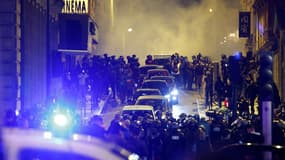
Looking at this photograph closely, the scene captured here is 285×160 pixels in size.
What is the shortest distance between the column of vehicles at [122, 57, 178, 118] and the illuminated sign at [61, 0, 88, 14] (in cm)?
523

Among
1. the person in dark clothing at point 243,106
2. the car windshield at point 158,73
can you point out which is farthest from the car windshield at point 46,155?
the car windshield at point 158,73

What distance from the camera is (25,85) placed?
22.3 meters

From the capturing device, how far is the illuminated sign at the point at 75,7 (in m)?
38.5

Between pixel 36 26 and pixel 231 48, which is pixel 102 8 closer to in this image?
pixel 231 48

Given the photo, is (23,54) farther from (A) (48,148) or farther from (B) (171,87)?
(A) (48,148)

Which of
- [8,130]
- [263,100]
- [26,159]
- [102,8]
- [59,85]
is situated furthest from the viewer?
[102,8]

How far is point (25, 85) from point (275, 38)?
14.6 meters

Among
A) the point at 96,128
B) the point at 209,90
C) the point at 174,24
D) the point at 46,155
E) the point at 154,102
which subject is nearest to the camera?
the point at 46,155

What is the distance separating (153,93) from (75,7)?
12.8m

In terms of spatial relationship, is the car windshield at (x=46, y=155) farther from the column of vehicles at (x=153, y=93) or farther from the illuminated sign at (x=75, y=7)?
the illuminated sign at (x=75, y=7)

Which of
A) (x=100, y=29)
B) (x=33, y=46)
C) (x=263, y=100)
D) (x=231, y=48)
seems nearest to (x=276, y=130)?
(x=263, y=100)

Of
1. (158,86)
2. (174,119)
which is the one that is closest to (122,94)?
(158,86)

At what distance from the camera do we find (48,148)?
4.82 m

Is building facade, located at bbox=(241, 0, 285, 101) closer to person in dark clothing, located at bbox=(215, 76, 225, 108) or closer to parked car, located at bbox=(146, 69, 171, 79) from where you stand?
person in dark clothing, located at bbox=(215, 76, 225, 108)
